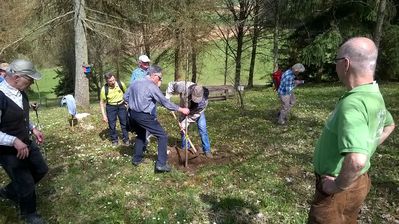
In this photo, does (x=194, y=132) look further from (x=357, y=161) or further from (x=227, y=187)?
(x=357, y=161)

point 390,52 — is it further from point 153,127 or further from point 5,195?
point 5,195

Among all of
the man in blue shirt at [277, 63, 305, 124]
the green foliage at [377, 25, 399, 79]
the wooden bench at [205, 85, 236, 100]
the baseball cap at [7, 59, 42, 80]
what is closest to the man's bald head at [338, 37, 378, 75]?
the baseball cap at [7, 59, 42, 80]

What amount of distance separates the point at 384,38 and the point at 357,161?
24.7m

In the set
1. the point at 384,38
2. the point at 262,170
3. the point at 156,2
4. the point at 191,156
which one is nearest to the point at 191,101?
the point at 191,156

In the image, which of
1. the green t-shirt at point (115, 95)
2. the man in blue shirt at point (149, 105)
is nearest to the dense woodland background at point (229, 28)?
the green t-shirt at point (115, 95)

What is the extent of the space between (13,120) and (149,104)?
108 inches

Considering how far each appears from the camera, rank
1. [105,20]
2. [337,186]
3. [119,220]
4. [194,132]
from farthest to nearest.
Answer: [105,20]
[194,132]
[119,220]
[337,186]

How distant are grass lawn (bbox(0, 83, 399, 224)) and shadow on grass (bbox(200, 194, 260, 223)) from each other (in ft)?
0.05

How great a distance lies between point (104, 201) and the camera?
6.86 metres

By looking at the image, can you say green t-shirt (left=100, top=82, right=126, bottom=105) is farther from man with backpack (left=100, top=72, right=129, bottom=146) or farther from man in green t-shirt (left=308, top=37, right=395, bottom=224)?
man in green t-shirt (left=308, top=37, right=395, bottom=224)

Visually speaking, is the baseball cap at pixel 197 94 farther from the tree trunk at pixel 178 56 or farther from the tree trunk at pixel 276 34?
the tree trunk at pixel 276 34

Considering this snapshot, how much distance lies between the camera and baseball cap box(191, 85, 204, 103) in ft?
28.4

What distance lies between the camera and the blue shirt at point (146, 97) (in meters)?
7.68

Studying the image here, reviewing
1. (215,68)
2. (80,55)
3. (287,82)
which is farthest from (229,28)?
(287,82)
